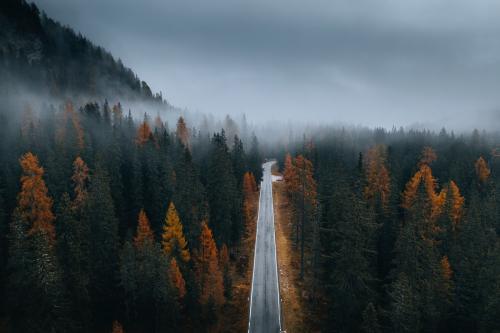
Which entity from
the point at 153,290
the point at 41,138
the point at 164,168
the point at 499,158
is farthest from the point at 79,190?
the point at 499,158

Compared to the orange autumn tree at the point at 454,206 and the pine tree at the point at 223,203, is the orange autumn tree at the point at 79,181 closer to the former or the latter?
the pine tree at the point at 223,203

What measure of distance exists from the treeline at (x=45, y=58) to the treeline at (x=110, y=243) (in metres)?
69.2

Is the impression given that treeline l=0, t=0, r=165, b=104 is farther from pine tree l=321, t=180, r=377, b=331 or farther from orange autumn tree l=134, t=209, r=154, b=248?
pine tree l=321, t=180, r=377, b=331

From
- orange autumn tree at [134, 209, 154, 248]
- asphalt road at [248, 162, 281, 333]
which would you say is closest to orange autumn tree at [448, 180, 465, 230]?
asphalt road at [248, 162, 281, 333]

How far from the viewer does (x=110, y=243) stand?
42.6m

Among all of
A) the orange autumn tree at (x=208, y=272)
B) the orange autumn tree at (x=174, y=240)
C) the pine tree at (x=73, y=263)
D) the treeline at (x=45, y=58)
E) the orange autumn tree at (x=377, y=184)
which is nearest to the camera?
the pine tree at (x=73, y=263)

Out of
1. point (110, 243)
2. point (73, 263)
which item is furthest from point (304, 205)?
point (73, 263)

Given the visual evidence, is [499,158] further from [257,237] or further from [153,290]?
[153,290]

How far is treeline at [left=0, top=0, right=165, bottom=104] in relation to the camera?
133 m

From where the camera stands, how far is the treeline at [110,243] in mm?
33375

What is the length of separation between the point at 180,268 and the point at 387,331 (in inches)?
1055

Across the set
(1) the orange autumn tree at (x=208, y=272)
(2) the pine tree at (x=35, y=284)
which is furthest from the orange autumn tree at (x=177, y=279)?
(2) the pine tree at (x=35, y=284)

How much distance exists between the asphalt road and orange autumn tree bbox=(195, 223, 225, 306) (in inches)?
204

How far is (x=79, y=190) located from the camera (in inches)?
1827
